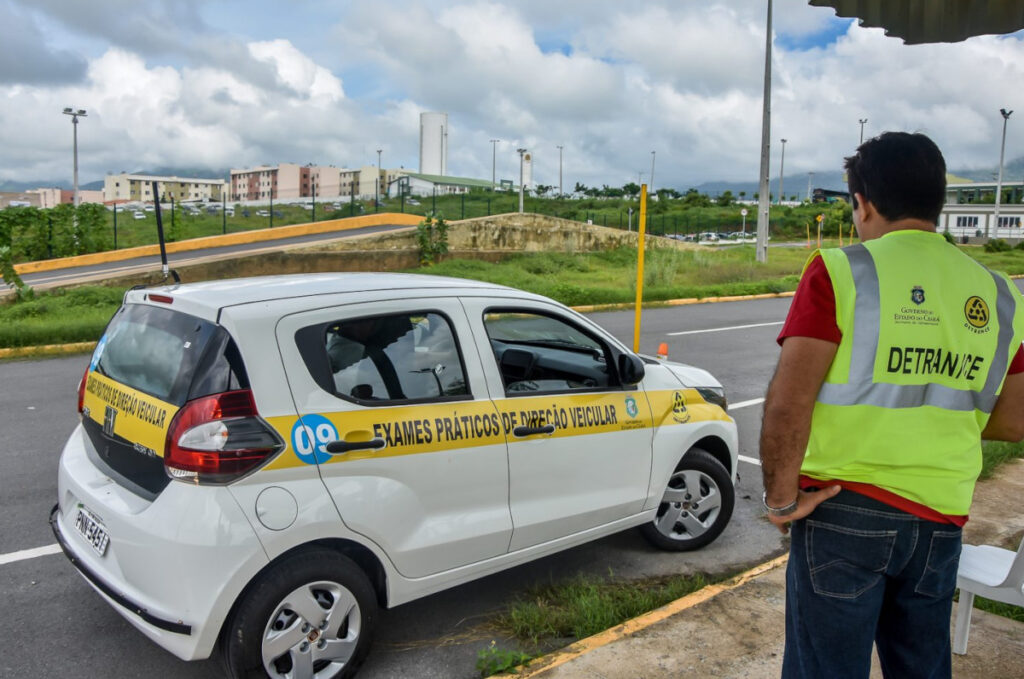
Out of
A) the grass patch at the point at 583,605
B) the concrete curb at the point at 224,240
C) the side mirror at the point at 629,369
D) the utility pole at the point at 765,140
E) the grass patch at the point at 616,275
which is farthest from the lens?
the utility pole at the point at 765,140

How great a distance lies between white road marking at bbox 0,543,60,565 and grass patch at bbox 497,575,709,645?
Answer: 9.10ft

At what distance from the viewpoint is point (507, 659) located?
11.5ft

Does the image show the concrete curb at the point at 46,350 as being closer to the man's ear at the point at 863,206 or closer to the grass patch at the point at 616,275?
the grass patch at the point at 616,275

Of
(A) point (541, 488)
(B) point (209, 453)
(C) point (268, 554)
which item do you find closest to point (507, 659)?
(A) point (541, 488)

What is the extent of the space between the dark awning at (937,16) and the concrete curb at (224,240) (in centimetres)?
2261

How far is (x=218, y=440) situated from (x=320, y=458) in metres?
0.40

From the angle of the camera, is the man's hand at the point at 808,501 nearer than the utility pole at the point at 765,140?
Yes

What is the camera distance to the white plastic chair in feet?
10.5

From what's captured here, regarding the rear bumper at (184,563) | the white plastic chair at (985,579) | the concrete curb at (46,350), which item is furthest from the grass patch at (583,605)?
the concrete curb at (46,350)

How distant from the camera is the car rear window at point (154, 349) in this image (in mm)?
3332

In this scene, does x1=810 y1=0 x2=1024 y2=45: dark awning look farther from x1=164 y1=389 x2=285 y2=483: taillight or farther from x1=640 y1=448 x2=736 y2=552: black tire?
x1=164 y1=389 x2=285 y2=483: taillight

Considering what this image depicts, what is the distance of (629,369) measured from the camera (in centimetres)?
448

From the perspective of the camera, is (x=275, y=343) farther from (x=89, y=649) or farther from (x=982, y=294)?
(x=982, y=294)

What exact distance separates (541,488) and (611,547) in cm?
124
